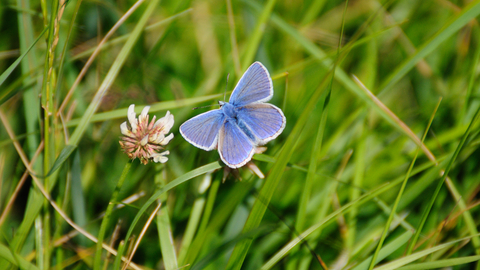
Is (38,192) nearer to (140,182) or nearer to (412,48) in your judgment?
(140,182)

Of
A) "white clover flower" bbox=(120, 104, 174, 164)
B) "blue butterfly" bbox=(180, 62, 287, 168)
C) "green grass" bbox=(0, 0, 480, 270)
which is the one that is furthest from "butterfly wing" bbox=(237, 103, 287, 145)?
"white clover flower" bbox=(120, 104, 174, 164)

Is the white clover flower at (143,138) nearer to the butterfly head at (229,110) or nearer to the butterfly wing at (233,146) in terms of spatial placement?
the butterfly wing at (233,146)

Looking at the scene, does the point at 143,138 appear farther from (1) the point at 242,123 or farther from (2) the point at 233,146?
(1) the point at 242,123

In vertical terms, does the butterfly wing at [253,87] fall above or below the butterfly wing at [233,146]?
above

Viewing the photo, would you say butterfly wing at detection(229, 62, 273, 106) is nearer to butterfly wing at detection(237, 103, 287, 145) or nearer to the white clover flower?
butterfly wing at detection(237, 103, 287, 145)

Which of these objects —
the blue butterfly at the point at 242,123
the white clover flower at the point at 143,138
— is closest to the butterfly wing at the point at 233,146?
the blue butterfly at the point at 242,123

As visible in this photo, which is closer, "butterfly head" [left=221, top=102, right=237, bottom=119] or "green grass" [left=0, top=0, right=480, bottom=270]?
"green grass" [left=0, top=0, right=480, bottom=270]

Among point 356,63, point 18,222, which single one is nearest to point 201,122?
point 18,222

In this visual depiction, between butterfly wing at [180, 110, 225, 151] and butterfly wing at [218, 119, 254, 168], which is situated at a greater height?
butterfly wing at [180, 110, 225, 151]

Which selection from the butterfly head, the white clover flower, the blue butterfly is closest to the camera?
the white clover flower
